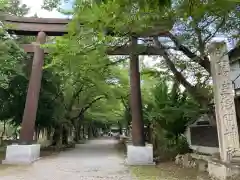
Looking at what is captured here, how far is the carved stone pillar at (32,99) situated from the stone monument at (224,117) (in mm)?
7873

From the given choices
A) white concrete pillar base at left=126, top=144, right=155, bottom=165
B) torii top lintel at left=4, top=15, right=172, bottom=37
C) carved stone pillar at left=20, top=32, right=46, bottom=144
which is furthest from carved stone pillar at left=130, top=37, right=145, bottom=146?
carved stone pillar at left=20, top=32, right=46, bottom=144

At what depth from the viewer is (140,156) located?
11141 millimetres

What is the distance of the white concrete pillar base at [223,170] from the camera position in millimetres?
6414

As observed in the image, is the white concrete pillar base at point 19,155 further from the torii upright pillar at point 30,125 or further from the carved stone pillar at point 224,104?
the carved stone pillar at point 224,104

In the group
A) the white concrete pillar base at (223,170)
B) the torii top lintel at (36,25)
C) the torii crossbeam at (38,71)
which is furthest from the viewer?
the torii top lintel at (36,25)

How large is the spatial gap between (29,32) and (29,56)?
4.54ft

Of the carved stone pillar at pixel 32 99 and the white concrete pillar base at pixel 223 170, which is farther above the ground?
the carved stone pillar at pixel 32 99

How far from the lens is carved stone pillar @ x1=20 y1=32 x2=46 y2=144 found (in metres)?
11.5

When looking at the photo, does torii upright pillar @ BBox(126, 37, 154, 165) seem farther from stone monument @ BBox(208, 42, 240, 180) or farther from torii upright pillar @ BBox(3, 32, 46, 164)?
torii upright pillar @ BBox(3, 32, 46, 164)

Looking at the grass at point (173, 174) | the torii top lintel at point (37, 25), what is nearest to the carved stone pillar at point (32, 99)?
the torii top lintel at point (37, 25)

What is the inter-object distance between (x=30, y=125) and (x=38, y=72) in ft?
8.35

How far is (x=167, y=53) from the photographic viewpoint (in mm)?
8797

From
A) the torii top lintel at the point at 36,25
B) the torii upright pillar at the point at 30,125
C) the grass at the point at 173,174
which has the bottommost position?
the grass at the point at 173,174

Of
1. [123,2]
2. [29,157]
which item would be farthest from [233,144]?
[29,157]
